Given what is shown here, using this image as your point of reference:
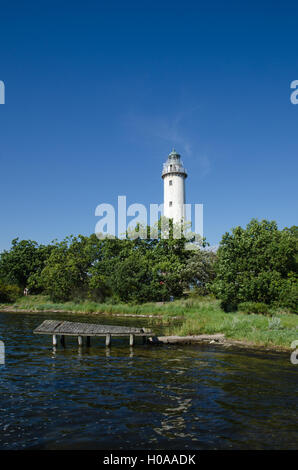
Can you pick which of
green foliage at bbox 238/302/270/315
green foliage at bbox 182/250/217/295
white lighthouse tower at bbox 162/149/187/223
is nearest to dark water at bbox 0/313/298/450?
green foliage at bbox 238/302/270/315

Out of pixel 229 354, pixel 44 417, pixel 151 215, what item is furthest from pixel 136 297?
pixel 44 417

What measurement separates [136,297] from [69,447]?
42.7 m

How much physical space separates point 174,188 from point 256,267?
3608cm

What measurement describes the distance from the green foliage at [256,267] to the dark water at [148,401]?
1576cm

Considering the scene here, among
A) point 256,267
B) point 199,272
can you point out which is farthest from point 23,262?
point 256,267

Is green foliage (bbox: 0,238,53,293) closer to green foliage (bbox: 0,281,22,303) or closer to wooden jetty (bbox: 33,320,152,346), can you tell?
green foliage (bbox: 0,281,22,303)

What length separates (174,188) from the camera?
223 ft

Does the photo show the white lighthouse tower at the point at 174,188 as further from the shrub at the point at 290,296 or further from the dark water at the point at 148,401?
the dark water at the point at 148,401

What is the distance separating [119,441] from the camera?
8359 millimetres

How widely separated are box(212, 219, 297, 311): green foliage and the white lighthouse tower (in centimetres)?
2933

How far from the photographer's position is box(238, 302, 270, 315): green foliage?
3247 centimetres

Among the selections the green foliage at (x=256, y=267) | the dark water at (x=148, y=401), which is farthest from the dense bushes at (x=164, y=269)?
the dark water at (x=148, y=401)

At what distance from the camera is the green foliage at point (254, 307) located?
32469mm
